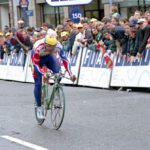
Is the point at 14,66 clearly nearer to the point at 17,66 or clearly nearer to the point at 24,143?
the point at 17,66

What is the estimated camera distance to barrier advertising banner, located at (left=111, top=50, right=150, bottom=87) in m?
14.9

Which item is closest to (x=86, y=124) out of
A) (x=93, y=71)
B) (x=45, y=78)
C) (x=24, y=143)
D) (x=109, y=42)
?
(x=45, y=78)

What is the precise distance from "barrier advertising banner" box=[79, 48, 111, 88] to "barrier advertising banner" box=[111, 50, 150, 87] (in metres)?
0.38

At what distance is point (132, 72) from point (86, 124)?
530 cm

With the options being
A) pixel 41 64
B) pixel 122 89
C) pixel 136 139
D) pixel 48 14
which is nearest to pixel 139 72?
pixel 122 89

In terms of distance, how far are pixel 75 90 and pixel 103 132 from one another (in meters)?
7.28

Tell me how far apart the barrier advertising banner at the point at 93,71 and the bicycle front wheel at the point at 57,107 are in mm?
6235

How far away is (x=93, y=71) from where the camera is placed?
17.0 meters

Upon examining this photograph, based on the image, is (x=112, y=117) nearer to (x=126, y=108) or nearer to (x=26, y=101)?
(x=126, y=108)

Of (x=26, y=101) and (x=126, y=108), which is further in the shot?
(x=26, y=101)

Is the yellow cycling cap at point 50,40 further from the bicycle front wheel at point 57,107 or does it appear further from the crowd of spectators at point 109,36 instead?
the crowd of spectators at point 109,36

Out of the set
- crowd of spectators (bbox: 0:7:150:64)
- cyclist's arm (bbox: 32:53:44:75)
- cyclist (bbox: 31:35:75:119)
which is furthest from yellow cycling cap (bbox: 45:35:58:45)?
crowd of spectators (bbox: 0:7:150:64)

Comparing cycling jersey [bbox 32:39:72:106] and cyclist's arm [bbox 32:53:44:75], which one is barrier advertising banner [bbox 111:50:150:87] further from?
cyclist's arm [bbox 32:53:44:75]

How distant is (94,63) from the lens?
17062mm
